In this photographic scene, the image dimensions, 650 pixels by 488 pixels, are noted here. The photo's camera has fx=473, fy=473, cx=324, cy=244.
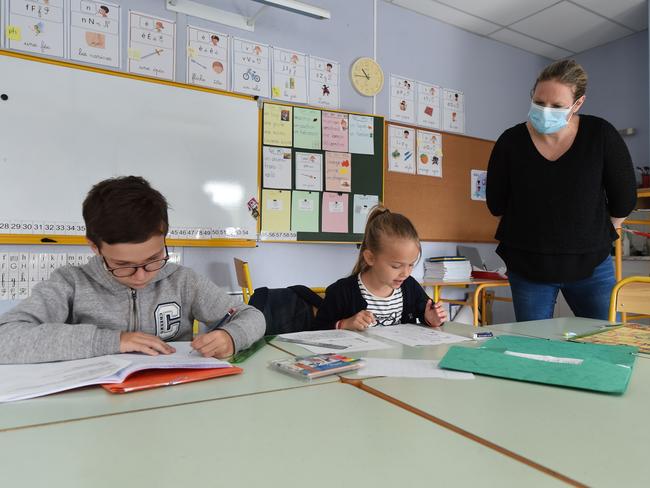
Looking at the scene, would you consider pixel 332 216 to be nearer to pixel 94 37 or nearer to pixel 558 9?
pixel 94 37

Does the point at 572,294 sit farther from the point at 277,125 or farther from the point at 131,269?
the point at 277,125


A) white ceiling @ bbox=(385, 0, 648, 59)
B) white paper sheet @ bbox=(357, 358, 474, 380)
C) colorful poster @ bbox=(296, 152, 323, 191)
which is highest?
white ceiling @ bbox=(385, 0, 648, 59)

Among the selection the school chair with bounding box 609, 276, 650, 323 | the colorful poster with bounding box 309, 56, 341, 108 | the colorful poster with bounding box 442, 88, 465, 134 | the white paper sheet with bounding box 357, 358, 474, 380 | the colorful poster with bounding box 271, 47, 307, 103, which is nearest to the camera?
the white paper sheet with bounding box 357, 358, 474, 380

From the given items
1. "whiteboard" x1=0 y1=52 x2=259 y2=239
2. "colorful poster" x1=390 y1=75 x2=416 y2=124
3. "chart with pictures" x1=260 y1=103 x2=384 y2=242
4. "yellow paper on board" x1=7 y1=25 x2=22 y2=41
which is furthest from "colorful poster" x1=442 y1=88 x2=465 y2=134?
"yellow paper on board" x1=7 y1=25 x2=22 y2=41

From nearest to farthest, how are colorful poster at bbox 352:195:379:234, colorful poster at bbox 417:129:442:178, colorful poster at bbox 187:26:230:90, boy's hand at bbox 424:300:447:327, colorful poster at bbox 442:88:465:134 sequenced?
boy's hand at bbox 424:300:447:327 < colorful poster at bbox 187:26:230:90 < colorful poster at bbox 352:195:379:234 < colorful poster at bbox 417:129:442:178 < colorful poster at bbox 442:88:465:134

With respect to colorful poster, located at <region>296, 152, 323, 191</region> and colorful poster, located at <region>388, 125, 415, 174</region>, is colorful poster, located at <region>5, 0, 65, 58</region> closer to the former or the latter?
colorful poster, located at <region>296, 152, 323, 191</region>

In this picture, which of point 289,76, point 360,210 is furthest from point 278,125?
point 360,210

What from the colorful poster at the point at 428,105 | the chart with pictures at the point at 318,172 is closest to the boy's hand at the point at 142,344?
the chart with pictures at the point at 318,172

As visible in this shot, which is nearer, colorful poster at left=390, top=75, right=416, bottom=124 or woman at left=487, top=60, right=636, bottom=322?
woman at left=487, top=60, right=636, bottom=322

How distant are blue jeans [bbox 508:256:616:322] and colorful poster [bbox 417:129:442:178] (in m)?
1.87

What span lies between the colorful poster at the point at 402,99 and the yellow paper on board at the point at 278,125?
2.76 ft

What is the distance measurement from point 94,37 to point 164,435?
251 cm

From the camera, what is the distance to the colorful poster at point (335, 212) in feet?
10.1

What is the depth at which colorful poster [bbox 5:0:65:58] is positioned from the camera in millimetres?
2271
